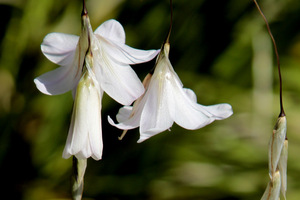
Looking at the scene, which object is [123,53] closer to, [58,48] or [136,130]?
[58,48]

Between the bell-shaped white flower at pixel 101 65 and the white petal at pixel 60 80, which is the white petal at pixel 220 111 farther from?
the white petal at pixel 60 80

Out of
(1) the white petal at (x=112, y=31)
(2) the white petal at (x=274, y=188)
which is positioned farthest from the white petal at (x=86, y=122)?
(2) the white petal at (x=274, y=188)

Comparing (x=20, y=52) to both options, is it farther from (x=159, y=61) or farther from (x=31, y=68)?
(x=159, y=61)

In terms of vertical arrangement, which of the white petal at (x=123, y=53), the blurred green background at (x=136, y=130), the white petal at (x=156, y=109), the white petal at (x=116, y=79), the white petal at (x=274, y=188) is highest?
the white petal at (x=123, y=53)

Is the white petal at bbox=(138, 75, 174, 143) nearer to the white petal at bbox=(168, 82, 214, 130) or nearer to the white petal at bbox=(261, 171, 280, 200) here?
the white petal at bbox=(168, 82, 214, 130)

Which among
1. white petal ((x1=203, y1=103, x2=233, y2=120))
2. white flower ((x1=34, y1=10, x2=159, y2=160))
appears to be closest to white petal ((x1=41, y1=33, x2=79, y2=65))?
white flower ((x1=34, y1=10, x2=159, y2=160))

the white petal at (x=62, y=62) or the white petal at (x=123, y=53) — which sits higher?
the white petal at (x=123, y=53)

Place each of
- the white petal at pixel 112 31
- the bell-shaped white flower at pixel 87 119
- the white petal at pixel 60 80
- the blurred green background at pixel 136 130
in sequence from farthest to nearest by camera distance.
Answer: the blurred green background at pixel 136 130 → the white petal at pixel 112 31 → the white petal at pixel 60 80 → the bell-shaped white flower at pixel 87 119

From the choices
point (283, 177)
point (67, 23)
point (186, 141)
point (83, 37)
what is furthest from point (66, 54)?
point (186, 141)
